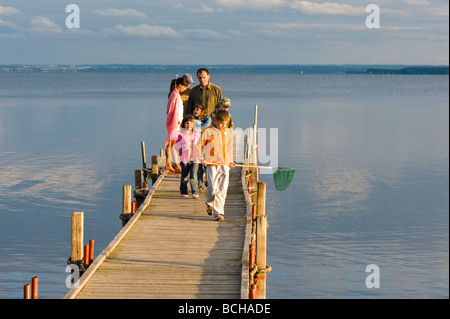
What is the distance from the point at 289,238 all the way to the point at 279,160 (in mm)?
15797

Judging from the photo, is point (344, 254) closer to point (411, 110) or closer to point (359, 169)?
point (359, 169)

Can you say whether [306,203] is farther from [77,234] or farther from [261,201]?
[77,234]

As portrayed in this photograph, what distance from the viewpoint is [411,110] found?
2901 inches

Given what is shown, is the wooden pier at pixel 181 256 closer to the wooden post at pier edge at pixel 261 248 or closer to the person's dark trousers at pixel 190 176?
the wooden post at pier edge at pixel 261 248

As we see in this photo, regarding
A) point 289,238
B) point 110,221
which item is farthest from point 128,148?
point 289,238

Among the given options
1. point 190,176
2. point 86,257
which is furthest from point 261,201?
point 86,257

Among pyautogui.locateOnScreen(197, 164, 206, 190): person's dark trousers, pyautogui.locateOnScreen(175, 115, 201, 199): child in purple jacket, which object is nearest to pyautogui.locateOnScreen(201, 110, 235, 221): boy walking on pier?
pyautogui.locateOnScreen(175, 115, 201, 199): child in purple jacket

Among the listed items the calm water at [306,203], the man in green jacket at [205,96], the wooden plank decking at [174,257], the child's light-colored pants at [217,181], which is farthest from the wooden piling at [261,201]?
the calm water at [306,203]

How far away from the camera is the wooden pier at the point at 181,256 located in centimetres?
990

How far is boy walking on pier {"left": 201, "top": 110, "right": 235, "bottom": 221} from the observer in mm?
12289

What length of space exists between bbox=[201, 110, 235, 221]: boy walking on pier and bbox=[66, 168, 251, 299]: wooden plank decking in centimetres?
78

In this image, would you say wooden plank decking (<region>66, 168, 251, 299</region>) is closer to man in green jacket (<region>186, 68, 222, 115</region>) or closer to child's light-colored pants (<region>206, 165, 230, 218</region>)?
child's light-colored pants (<region>206, 165, 230, 218</region>)

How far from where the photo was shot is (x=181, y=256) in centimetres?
1134

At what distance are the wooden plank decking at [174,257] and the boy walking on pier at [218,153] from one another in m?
0.78
